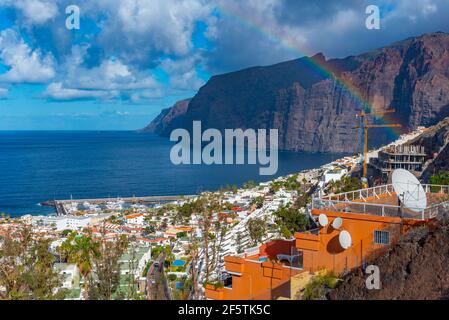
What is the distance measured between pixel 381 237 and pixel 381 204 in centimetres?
75

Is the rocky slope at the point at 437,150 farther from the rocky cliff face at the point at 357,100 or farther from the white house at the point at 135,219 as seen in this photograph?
the rocky cliff face at the point at 357,100

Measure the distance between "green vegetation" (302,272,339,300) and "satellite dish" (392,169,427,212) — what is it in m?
1.54

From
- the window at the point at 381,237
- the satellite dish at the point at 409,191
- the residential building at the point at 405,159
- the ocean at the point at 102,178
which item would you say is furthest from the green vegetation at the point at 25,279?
the ocean at the point at 102,178

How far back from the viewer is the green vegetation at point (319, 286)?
707 centimetres

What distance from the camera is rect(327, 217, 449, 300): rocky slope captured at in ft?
19.8

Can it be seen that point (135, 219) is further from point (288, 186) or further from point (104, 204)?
point (288, 186)

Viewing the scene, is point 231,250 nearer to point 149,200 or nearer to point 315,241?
point 315,241

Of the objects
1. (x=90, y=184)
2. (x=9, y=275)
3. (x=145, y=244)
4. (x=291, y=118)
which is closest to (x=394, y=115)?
(x=291, y=118)

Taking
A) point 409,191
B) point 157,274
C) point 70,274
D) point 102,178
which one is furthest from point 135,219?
point 102,178

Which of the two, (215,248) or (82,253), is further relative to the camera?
(82,253)

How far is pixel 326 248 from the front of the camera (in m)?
8.16

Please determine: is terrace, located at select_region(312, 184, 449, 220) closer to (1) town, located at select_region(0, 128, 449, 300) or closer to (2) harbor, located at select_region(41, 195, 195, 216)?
(1) town, located at select_region(0, 128, 449, 300)

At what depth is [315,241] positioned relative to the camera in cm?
827
